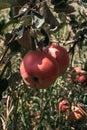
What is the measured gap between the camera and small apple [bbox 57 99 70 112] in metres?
2.17

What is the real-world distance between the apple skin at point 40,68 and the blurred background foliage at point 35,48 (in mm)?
76

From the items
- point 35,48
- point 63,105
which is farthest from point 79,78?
point 35,48

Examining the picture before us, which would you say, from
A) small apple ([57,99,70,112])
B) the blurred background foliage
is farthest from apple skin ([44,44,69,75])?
small apple ([57,99,70,112])

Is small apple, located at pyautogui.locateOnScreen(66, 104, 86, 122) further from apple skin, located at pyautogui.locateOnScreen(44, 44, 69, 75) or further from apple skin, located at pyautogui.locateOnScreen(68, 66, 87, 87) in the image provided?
apple skin, located at pyautogui.locateOnScreen(44, 44, 69, 75)

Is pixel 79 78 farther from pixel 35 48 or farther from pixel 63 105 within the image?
pixel 35 48

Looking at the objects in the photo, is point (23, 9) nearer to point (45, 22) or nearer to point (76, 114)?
point (45, 22)

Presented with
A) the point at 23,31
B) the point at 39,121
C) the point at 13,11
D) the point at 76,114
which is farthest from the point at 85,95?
the point at 23,31

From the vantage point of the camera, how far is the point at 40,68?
117cm

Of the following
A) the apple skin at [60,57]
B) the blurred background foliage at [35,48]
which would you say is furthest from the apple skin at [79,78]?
the apple skin at [60,57]

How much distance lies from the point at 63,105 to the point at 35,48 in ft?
3.07

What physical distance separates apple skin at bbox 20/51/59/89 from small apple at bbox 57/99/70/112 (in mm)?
991

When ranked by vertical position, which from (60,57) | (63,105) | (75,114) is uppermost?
(60,57)

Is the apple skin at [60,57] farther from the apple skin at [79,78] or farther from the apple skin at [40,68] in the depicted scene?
the apple skin at [79,78]

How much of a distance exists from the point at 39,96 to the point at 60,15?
91cm
